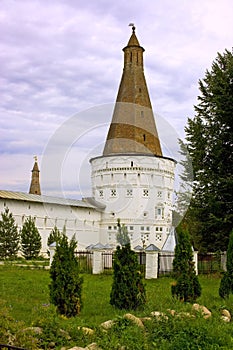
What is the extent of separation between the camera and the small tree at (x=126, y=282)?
8.52 metres

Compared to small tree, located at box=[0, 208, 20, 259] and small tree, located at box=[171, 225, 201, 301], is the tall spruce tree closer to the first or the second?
small tree, located at box=[171, 225, 201, 301]

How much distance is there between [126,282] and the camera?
8.60 metres

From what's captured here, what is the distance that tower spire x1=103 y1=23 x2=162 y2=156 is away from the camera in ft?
106

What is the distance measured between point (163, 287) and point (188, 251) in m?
3.29

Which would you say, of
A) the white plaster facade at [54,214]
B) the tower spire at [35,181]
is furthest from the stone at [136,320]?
the tower spire at [35,181]

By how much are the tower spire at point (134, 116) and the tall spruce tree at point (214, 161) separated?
42.5 ft

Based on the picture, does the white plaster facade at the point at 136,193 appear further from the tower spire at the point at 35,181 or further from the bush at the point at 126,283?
the bush at the point at 126,283

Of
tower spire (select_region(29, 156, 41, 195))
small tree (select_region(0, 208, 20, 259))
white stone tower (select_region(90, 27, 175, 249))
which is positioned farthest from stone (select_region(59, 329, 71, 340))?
tower spire (select_region(29, 156, 41, 195))

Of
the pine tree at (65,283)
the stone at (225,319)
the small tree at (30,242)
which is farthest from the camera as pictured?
the small tree at (30,242)

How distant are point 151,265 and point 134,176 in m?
19.4

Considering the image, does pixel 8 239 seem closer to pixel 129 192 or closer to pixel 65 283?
pixel 129 192

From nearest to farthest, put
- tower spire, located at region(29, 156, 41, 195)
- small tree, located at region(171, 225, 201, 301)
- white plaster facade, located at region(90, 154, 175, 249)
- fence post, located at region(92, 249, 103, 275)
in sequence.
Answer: small tree, located at region(171, 225, 201, 301), fence post, located at region(92, 249, 103, 275), white plaster facade, located at region(90, 154, 175, 249), tower spire, located at region(29, 156, 41, 195)

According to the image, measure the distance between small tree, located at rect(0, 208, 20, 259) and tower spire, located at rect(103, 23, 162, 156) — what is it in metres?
9.73

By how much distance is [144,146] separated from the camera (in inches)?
1404
